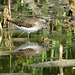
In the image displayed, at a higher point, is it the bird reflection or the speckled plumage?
the speckled plumage

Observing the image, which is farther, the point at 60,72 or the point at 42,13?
the point at 42,13

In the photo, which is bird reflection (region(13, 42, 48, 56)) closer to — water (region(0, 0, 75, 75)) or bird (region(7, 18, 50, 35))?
water (region(0, 0, 75, 75))

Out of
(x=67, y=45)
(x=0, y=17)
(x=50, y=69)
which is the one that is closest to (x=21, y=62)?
(x=50, y=69)

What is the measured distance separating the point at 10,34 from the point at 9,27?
4.38 ft

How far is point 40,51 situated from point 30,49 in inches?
17.2

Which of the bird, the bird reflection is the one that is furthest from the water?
the bird

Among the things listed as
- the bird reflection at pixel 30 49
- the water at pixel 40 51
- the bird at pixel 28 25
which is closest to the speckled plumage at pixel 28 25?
the bird at pixel 28 25

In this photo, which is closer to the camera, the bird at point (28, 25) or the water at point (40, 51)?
the water at point (40, 51)

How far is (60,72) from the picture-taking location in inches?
268

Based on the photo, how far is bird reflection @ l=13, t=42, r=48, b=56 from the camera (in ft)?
29.8

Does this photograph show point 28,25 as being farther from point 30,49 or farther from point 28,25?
point 30,49

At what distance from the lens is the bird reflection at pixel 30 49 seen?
29.8 feet

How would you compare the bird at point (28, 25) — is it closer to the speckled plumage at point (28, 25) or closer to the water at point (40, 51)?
the speckled plumage at point (28, 25)

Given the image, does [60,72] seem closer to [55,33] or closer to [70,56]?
[70,56]
